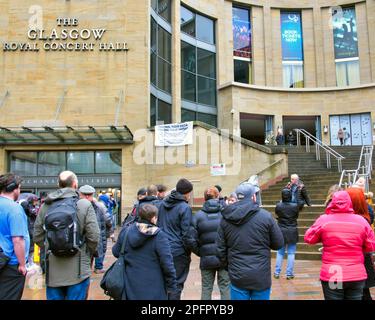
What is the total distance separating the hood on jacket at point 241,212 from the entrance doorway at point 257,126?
80.9 feet

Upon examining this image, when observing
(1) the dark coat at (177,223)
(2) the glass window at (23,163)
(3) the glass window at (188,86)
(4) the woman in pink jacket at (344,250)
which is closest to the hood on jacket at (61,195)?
(1) the dark coat at (177,223)

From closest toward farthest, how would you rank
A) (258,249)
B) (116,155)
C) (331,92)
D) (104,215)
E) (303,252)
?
1. (258,249)
2. (104,215)
3. (303,252)
4. (116,155)
5. (331,92)

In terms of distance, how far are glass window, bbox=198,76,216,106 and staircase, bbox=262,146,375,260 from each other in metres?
8.65

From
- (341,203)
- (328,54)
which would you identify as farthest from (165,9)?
(341,203)

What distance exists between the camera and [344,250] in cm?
423

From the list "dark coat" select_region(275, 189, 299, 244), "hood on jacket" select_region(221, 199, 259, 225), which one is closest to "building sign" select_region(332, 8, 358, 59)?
"dark coat" select_region(275, 189, 299, 244)

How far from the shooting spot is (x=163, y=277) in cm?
404

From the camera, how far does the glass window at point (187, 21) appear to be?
90.5ft

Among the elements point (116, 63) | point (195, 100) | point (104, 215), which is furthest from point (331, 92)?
point (104, 215)

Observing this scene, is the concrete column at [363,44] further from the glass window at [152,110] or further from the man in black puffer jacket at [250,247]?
the man in black puffer jacket at [250,247]

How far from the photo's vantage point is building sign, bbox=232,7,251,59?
31.3m

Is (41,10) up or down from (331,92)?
up
